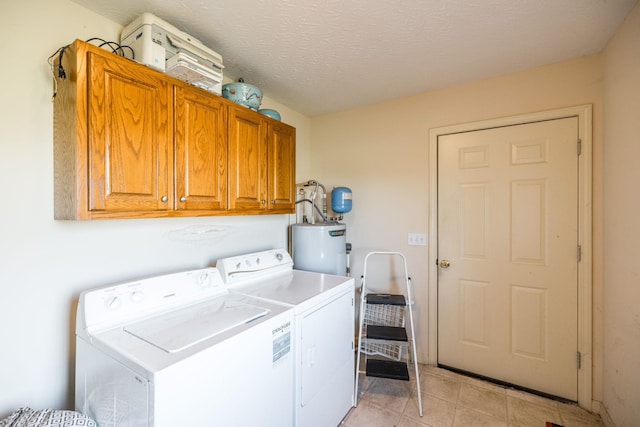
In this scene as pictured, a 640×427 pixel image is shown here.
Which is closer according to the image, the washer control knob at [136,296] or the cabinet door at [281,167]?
the washer control knob at [136,296]

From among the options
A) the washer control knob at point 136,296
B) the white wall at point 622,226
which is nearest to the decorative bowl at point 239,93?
the washer control knob at point 136,296

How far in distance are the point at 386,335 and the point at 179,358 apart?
156 cm

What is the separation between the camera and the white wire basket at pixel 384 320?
7.87 ft

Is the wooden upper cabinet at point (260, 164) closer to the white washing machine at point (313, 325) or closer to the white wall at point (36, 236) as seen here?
the white washing machine at point (313, 325)

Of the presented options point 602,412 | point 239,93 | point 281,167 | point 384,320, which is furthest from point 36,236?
point 602,412

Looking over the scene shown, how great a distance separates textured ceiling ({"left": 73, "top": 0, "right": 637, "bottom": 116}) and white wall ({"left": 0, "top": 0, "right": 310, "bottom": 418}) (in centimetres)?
31

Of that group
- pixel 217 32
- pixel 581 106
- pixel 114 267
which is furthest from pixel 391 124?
pixel 114 267

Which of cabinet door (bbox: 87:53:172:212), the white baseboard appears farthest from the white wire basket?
cabinet door (bbox: 87:53:172:212)

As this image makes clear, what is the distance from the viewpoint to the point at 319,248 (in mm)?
2418

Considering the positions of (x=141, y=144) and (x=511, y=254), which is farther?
(x=511, y=254)

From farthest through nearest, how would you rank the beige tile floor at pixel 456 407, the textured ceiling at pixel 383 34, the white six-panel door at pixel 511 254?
the white six-panel door at pixel 511 254
the beige tile floor at pixel 456 407
the textured ceiling at pixel 383 34

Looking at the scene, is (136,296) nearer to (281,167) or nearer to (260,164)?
(260,164)

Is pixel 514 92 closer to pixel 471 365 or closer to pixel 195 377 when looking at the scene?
pixel 471 365

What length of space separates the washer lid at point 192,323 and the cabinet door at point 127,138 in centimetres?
55
